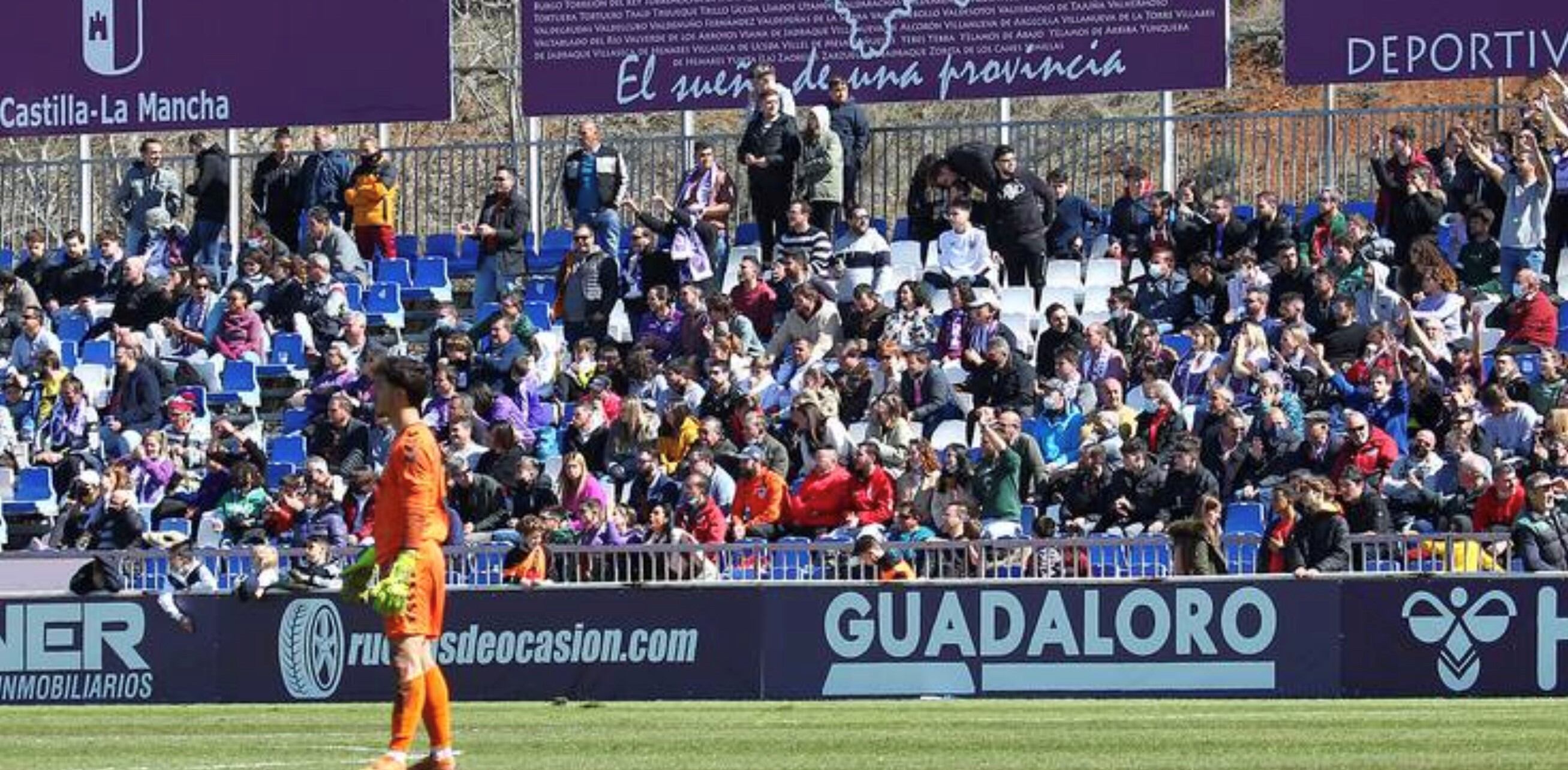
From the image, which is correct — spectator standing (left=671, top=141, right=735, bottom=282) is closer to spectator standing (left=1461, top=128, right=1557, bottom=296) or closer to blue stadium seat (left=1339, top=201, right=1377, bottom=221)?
blue stadium seat (left=1339, top=201, right=1377, bottom=221)

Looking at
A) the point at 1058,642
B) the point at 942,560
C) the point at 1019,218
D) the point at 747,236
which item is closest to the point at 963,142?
the point at 747,236

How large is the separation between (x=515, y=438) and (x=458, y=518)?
152cm

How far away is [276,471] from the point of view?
27.0 m

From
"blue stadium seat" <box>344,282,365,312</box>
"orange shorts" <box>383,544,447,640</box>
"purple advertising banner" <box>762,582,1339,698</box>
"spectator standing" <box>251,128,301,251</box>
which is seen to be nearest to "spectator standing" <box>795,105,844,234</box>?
"blue stadium seat" <box>344,282,365,312</box>

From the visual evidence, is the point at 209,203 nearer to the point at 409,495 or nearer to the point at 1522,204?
the point at 1522,204

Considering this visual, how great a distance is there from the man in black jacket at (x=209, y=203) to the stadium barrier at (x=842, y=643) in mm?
9331

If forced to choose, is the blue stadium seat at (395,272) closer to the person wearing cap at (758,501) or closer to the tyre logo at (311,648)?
the person wearing cap at (758,501)

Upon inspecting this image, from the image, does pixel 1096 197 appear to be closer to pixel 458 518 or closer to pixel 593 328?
pixel 593 328

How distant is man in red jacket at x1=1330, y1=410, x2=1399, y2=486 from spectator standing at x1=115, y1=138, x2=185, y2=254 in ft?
45.4

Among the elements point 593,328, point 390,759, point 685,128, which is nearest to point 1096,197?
point 685,128

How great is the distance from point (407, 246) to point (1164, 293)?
8.76m

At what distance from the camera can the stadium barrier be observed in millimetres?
19859

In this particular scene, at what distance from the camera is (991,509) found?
23.2 metres

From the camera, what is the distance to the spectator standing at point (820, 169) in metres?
27.9
